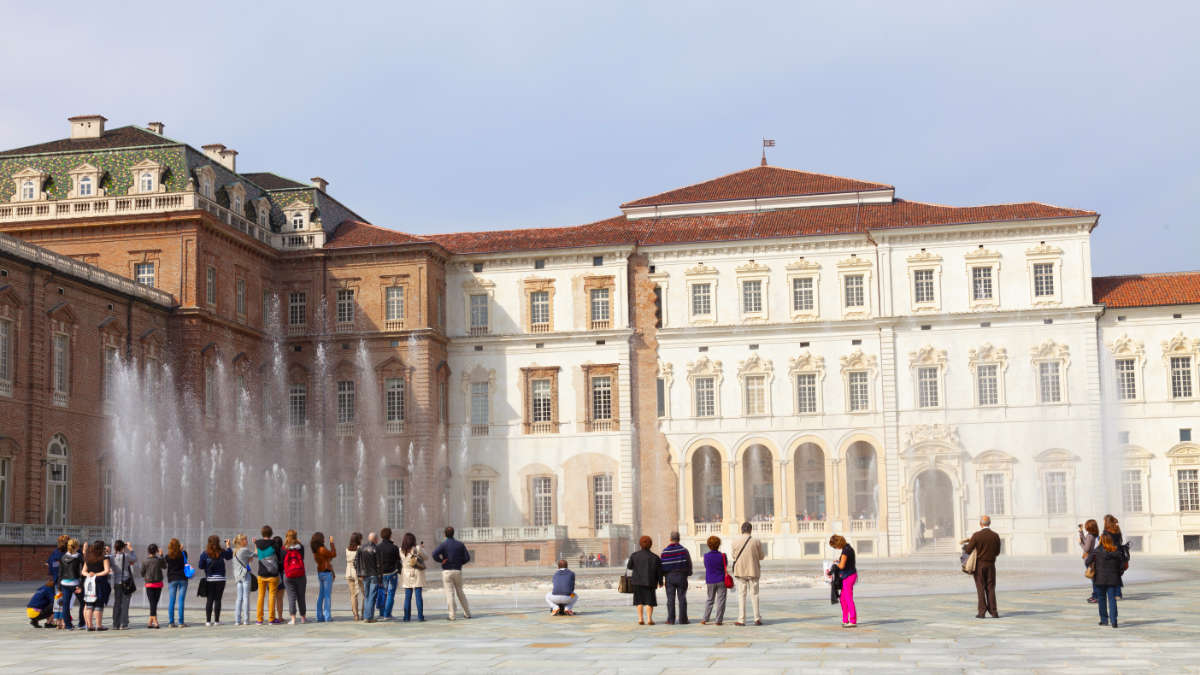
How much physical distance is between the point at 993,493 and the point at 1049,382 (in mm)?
4891

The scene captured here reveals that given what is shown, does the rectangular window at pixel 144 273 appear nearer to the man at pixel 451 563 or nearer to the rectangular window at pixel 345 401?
the rectangular window at pixel 345 401

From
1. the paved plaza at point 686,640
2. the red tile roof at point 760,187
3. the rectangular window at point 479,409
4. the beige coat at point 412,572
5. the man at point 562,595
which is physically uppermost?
the red tile roof at point 760,187

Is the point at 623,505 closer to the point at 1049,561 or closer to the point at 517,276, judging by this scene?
the point at 517,276

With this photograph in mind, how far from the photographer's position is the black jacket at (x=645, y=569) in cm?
2156

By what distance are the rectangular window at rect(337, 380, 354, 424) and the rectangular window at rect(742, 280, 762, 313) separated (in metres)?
16.4

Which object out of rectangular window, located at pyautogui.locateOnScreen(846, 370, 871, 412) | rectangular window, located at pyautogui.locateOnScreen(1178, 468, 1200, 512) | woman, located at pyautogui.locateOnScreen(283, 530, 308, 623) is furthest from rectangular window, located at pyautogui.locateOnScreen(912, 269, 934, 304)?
woman, located at pyautogui.locateOnScreen(283, 530, 308, 623)

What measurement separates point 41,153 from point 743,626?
39.8 m

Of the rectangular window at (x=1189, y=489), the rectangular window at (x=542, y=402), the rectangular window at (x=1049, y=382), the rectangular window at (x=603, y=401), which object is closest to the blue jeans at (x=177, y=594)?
the rectangular window at (x=603, y=401)

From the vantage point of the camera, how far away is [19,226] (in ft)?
166

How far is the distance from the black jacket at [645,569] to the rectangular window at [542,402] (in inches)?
1475

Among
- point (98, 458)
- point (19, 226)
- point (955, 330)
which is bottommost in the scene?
point (98, 458)

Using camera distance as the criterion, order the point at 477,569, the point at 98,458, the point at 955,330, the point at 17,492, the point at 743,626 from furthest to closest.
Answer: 1. the point at 955,330
2. the point at 477,569
3. the point at 98,458
4. the point at 17,492
5. the point at 743,626

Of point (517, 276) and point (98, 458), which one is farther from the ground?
point (517, 276)

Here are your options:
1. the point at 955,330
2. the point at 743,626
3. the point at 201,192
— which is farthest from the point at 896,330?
the point at 743,626
